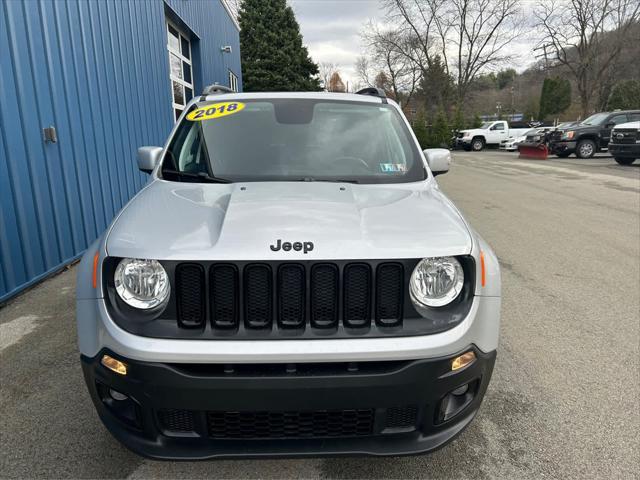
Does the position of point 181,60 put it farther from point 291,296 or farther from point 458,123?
point 458,123

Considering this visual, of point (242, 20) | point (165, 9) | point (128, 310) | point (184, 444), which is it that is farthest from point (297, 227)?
point (242, 20)

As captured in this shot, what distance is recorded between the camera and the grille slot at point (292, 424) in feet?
5.99

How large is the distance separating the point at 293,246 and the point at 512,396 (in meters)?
1.87

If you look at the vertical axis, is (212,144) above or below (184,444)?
above

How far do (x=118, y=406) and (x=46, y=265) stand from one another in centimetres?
360

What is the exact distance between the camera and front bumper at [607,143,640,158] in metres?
15.8

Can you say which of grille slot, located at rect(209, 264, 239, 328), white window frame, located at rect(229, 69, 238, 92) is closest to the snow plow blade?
white window frame, located at rect(229, 69, 238, 92)

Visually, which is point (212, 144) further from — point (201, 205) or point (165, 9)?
point (165, 9)

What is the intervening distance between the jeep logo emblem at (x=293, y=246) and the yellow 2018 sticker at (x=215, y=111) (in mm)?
1735

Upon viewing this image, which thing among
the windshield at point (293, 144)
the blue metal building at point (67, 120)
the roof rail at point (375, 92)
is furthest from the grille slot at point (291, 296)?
the blue metal building at point (67, 120)

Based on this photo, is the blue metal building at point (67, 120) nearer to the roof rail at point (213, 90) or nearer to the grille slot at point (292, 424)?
the roof rail at point (213, 90)

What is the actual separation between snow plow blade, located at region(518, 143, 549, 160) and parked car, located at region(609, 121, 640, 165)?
161 inches

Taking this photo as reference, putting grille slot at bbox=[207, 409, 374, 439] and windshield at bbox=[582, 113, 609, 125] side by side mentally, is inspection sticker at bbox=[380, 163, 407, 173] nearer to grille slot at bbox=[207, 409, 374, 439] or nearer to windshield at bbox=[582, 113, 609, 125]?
grille slot at bbox=[207, 409, 374, 439]

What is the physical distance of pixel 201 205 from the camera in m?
2.26
